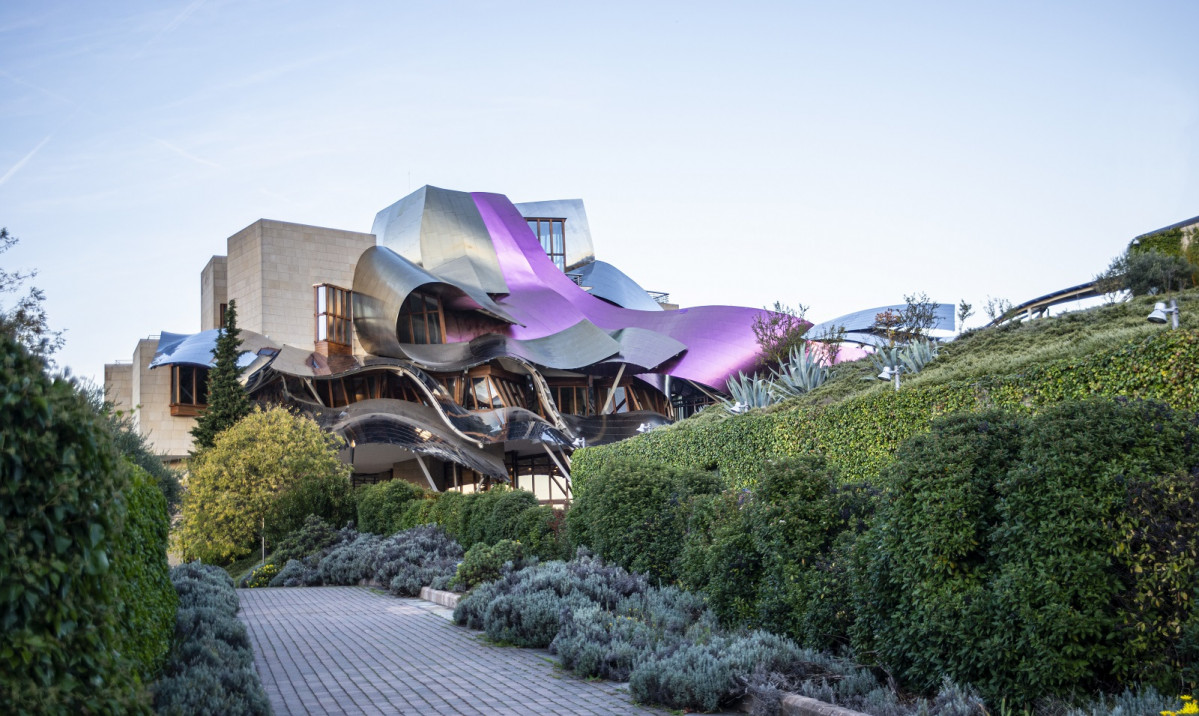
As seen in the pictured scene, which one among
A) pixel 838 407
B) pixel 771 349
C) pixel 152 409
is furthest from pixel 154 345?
pixel 838 407

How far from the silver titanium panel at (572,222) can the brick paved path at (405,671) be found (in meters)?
54.7

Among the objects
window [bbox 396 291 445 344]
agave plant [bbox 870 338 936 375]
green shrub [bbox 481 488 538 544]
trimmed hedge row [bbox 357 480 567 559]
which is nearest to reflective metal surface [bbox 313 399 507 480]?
window [bbox 396 291 445 344]

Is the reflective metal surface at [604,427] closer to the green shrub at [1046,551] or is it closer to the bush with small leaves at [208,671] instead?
the bush with small leaves at [208,671]

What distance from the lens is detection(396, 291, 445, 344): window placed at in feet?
155

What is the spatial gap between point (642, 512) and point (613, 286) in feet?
179

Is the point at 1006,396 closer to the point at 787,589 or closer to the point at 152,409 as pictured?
the point at 787,589

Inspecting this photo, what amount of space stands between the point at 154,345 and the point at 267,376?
476 inches

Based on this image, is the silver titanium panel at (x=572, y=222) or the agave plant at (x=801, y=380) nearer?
the agave plant at (x=801, y=380)

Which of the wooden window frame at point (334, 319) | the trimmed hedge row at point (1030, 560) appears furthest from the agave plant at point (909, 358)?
the wooden window frame at point (334, 319)

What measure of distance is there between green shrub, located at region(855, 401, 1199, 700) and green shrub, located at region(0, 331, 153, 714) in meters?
4.56

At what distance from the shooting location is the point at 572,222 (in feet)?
223

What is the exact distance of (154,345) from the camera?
166 feet

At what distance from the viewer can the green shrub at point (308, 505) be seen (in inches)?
1006

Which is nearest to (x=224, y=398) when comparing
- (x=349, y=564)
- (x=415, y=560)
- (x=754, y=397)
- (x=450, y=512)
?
(x=349, y=564)
